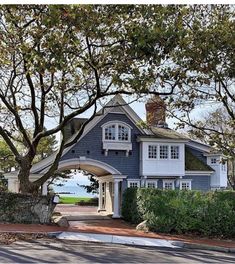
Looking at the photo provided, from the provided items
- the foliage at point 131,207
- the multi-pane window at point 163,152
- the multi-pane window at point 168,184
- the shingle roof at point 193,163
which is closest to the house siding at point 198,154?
the shingle roof at point 193,163

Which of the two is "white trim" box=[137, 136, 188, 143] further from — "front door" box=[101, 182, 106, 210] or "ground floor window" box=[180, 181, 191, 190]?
"front door" box=[101, 182, 106, 210]

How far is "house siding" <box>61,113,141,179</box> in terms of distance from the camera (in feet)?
81.0

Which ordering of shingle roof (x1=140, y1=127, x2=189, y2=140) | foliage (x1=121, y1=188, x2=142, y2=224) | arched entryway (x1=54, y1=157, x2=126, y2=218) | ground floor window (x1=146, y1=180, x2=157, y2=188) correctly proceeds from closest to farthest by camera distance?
1. foliage (x1=121, y1=188, x2=142, y2=224)
2. arched entryway (x1=54, y1=157, x2=126, y2=218)
3. ground floor window (x1=146, y1=180, x2=157, y2=188)
4. shingle roof (x1=140, y1=127, x2=189, y2=140)

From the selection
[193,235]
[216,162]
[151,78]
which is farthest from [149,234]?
[216,162]

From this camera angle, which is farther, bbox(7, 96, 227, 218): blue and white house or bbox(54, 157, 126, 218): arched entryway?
bbox(7, 96, 227, 218): blue and white house

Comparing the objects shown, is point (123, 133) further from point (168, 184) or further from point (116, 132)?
point (168, 184)

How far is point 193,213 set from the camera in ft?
54.1

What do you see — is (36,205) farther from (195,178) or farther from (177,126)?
(195,178)

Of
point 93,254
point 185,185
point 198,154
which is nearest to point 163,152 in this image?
point 185,185

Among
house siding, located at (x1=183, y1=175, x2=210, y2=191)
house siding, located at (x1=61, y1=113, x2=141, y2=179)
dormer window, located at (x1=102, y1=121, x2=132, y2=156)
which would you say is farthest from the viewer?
house siding, located at (x1=183, y1=175, x2=210, y2=191)

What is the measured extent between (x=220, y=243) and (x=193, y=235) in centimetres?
168

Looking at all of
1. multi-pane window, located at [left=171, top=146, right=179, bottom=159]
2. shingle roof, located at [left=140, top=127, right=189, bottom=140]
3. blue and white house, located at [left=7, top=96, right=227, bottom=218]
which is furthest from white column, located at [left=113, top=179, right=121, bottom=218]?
multi-pane window, located at [left=171, top=146, right=179, bottom=159]

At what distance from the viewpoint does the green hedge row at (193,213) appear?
16.2 m

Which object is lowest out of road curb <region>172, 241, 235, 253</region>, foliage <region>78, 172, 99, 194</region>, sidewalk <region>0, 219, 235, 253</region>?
road curb <region>172, 241, 235, 253</region>
